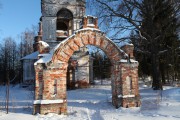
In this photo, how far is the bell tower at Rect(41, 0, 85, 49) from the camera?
25.6m

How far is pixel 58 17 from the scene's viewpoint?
2605 centimetres

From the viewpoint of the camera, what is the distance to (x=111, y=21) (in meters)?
18.2

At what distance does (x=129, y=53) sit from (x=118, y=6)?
6.14 m

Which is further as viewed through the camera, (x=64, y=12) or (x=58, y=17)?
(x=64, y=12)

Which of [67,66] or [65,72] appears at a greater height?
[67,66]

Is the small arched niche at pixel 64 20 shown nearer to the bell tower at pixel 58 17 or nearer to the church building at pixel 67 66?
the bell tower at pixel 58 17

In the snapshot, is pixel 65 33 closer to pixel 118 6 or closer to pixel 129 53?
pixel 118 6

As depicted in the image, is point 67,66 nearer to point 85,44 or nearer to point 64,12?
point 85,44

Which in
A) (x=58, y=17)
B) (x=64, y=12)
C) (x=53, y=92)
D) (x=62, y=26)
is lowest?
(x=53, y=92)

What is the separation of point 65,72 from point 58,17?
15.4 metres

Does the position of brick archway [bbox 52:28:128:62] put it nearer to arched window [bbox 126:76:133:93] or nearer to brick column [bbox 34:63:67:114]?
brick column [bbox 34:63:67:114]

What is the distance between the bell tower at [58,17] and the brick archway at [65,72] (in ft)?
44.5

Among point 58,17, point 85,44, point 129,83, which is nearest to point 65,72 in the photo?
point 85,44

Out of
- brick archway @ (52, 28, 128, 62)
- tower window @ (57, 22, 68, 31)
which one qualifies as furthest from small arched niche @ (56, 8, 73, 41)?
brick archway @ (52, 28, 128, 62)
